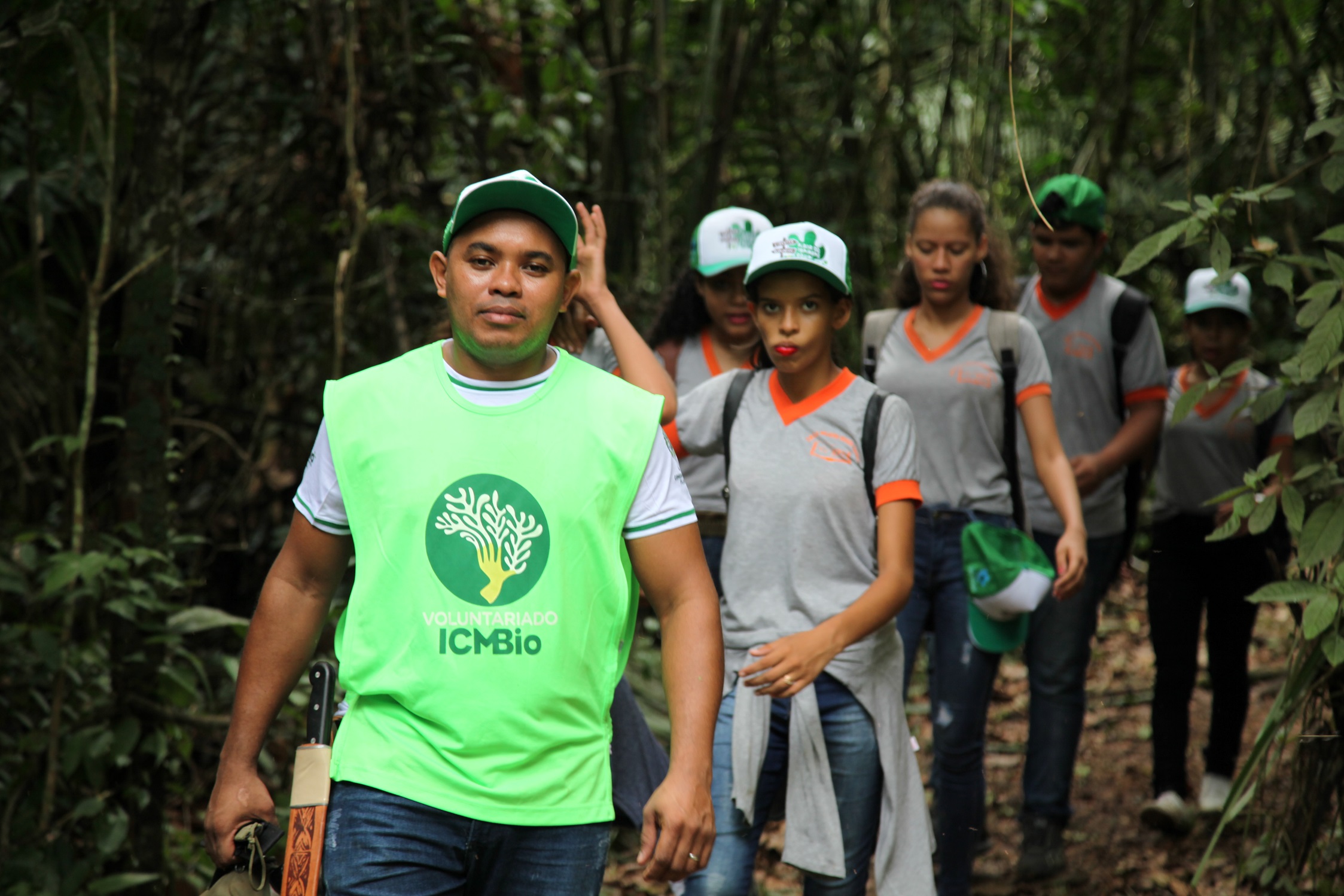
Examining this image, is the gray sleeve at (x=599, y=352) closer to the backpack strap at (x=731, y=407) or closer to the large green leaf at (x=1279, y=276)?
the backpack strap at (x=731, y=407)

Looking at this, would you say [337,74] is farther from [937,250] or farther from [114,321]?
[937,250]

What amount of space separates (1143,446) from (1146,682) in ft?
10.7

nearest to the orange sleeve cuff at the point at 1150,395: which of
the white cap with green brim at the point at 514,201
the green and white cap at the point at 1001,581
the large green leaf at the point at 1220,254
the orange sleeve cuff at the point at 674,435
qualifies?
the green and white cap at the point at 1001,581

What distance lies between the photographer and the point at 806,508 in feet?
10.4

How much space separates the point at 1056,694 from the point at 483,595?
300 cm

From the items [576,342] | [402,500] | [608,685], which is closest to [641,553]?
[608,685]

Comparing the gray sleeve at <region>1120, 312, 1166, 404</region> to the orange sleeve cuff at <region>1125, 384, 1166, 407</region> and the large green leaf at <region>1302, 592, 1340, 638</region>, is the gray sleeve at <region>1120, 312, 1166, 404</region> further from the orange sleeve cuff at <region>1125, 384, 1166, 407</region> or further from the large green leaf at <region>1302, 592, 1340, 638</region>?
the large green leaf at <region>1302, 592, 1340, 638</region>

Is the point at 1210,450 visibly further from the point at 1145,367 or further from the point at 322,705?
the point at 322,705

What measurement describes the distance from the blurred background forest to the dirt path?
6.18ft

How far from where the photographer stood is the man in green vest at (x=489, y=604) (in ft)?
7.19

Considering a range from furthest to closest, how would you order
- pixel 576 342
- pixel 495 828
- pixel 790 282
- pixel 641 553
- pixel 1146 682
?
pixel 1146 682 < pixel 576 342 < pixel 790 282 < pixel 641 553 < pixel 495 828

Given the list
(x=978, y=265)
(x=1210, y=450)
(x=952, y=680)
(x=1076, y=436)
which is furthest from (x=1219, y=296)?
(x=952, y=680)

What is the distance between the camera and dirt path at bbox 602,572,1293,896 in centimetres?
476

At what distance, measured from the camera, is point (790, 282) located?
3.33 metres
